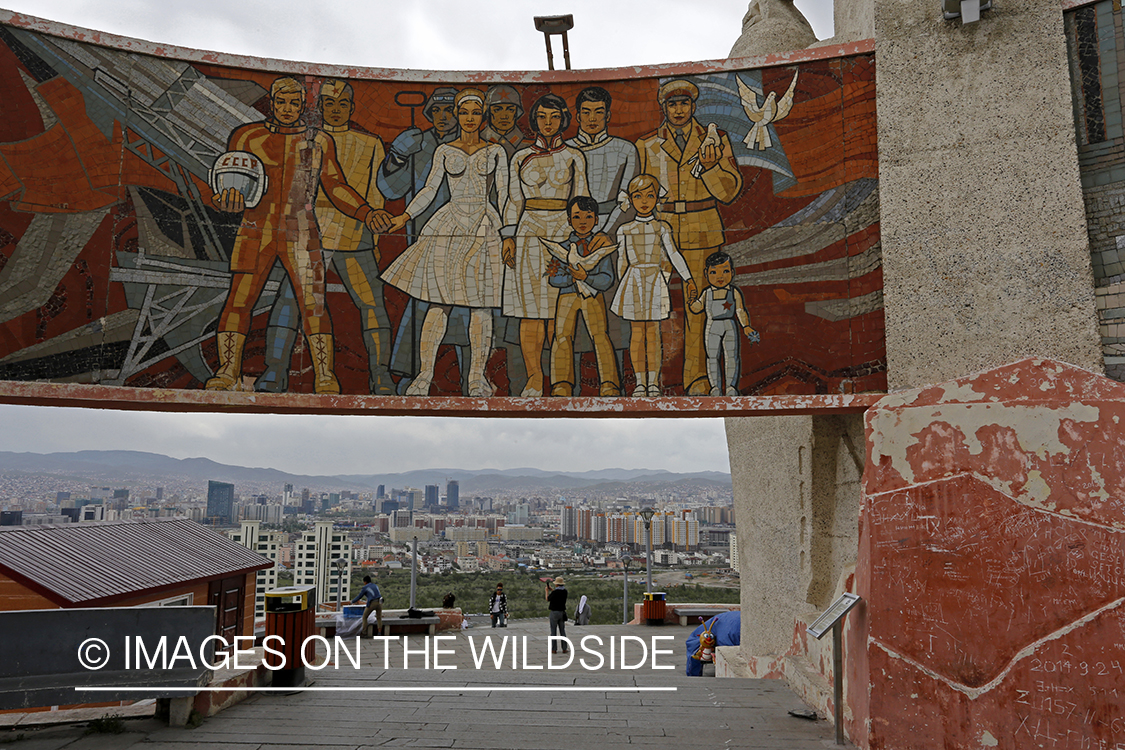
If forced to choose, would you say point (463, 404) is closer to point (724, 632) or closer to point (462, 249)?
point (462, 249)

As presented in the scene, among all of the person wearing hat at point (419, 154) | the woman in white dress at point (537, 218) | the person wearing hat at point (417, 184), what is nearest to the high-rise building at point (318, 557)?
the person wearing hat at point (417, 184)

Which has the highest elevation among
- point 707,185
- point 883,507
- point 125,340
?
point 707,185

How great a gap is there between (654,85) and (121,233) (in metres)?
5.66

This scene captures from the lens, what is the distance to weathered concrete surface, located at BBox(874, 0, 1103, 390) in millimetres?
6633

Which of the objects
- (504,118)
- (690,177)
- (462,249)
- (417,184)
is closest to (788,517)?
(690,177)

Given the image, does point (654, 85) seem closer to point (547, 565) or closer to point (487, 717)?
point (487, 717)

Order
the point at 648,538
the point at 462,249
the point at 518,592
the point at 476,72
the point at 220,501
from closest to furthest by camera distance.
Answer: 1. the point at 462,249
2. the point at 476,72
3. the point at 648,538
4. the point at 518,592
5. the point at 220,501

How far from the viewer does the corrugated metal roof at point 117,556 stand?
8.88m

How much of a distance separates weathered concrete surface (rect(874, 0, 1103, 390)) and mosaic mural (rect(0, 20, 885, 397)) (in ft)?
0.89

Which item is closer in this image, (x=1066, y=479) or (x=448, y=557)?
(x=1066, y=479)

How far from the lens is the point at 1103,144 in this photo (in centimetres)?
677

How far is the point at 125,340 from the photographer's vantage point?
702 centimetres

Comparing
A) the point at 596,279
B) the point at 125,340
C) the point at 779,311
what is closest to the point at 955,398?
the point at 779,311

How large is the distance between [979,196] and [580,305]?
3.96m
